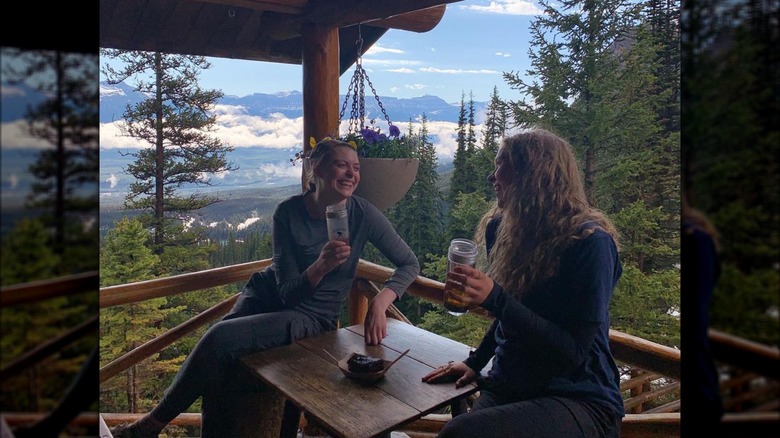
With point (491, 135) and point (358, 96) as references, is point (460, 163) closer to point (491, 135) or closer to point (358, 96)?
point (491, 135)

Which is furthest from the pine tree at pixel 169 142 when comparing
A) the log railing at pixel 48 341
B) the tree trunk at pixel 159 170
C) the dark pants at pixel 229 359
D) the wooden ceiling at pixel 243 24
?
the log railing at pixel 48 341

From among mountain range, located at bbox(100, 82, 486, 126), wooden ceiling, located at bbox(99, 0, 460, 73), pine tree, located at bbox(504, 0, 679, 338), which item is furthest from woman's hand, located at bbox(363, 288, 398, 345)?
wooden ceiling, located at bbox(99, 0, 460, 73)

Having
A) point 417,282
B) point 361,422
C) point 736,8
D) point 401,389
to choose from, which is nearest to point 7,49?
point 736,8

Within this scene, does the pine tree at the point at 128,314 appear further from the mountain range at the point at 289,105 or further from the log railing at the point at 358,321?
the mountain range at the point at 289,105

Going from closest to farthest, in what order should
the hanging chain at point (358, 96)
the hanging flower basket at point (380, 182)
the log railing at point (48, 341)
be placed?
the log railing at point (48, 341)
the hanging flower basket at point (380, 182)
the hanging chain at point (358, 96)

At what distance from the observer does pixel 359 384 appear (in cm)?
165

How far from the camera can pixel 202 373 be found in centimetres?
190

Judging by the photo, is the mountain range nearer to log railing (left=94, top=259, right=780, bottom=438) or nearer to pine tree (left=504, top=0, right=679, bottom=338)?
pine tree (left=504, top=0, right=679, bottom=338)

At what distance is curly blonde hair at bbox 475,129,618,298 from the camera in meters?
1.47

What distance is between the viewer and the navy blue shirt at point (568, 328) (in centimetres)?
141

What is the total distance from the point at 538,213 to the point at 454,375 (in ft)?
1.93

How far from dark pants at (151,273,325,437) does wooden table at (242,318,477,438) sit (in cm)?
4

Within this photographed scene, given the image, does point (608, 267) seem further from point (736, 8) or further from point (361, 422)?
point (736, 8)

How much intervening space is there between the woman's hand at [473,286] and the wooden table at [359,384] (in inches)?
12.7
